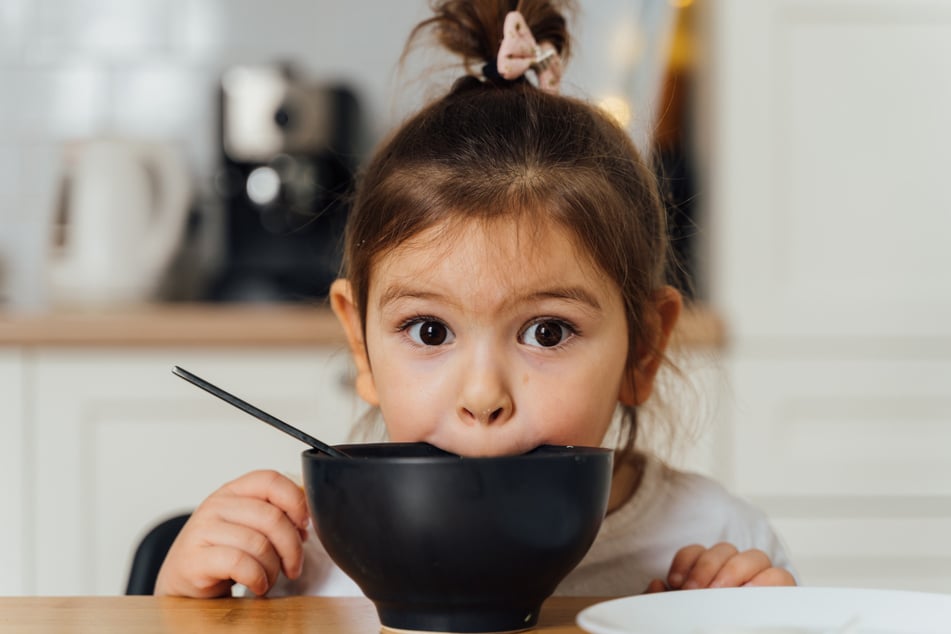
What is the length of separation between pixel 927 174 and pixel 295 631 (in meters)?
2.10

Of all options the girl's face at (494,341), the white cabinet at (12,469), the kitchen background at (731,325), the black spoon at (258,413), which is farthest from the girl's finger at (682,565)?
the white cabinet at (12,469)

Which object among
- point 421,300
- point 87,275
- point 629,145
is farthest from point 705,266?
point 421,300

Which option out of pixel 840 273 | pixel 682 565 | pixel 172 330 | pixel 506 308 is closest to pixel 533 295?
pixel 506 308

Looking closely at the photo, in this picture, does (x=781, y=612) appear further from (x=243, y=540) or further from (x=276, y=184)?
(x=276, y=184)

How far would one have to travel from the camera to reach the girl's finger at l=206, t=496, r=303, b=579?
0.90 meters

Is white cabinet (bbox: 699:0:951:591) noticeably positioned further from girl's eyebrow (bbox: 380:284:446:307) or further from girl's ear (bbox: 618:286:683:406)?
girl's eyebrow (bbox: 380:284:446:307)

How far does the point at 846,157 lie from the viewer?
2.47m

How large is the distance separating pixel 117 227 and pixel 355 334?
1502mm

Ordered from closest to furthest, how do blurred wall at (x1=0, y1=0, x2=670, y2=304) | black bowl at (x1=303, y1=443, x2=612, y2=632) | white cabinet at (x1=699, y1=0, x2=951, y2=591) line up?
black bowl at (x1=303, y1=443, x2=612, y2=632), white cabinet at (x1=699, y1=0, x2=951, y2=591), blurred wall at (x1=0, y1=0, x2=670, y2=304)

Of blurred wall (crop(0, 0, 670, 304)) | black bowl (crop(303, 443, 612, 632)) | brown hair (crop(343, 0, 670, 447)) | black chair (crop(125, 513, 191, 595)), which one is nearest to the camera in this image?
black bowl (crop(303, 443, 612, 632))

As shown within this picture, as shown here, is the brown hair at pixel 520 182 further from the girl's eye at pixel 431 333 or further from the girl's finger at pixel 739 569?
the girl's finger at pixel 739 569

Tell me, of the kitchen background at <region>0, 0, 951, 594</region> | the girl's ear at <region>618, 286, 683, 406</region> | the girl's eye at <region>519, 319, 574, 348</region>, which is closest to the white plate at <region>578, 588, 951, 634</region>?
the girl's eye at <region>519, 319, 574, 348</region>

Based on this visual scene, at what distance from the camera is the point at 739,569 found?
0.88m

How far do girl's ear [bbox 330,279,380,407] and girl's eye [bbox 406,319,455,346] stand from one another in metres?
0.13
